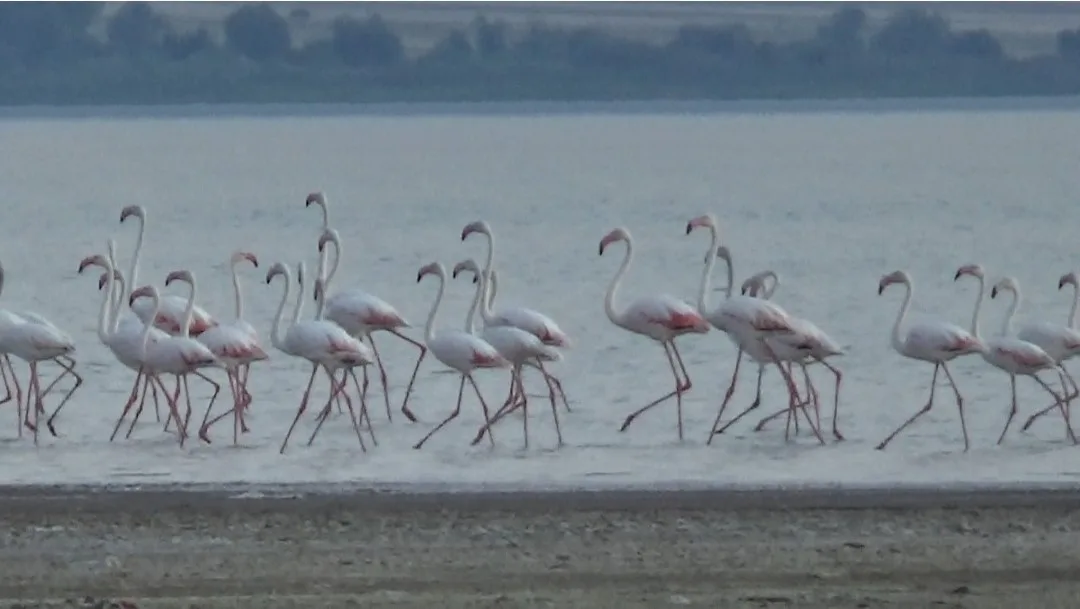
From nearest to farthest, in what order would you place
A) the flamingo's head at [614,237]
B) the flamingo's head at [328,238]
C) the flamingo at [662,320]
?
the flamingo at [662,320]
the flamingo's head at [614,237]
the flamingo's head at [328,238]

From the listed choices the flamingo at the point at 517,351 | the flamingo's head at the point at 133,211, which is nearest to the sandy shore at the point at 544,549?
the flamingo at the point at 517,351

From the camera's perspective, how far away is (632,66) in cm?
10612

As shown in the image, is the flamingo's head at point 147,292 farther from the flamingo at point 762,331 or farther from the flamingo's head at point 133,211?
the flamingo at point 762,331

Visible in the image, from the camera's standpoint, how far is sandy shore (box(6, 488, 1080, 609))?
7047mm

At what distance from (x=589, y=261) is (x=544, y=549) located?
1776 cm

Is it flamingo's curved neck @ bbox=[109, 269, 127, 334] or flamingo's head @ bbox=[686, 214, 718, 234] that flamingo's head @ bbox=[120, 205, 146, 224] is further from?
flamingo's head @ bbox=[686, 214, 718, 234]

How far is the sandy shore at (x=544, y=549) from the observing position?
23.1ft

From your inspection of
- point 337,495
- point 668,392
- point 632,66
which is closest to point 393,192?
point 668,392

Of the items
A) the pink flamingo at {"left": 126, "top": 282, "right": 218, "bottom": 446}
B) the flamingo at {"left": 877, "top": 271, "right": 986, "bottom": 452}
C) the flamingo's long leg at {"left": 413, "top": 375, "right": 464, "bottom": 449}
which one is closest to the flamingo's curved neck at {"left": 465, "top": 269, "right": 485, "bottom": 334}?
the flamingo's long leg at {"left": 413, "top": 375, "right": 464, "bottom": 449}

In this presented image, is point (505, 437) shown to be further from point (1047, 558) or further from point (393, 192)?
point (393, 192)

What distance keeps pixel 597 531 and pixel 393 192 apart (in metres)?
39.0

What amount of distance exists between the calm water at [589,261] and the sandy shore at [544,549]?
1431 millimetres

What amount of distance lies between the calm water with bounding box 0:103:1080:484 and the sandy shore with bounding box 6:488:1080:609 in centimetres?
143

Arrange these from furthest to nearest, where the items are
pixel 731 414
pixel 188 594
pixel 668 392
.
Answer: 1. pixel 668 392
2. pixel 731 414
3. pixel 188 594
